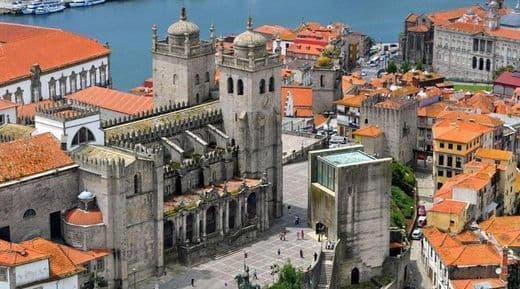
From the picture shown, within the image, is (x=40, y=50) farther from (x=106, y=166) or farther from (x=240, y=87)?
(x=106, y=166)

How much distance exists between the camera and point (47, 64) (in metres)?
80.8

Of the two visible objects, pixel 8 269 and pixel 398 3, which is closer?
pixel 8 269

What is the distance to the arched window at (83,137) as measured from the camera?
53353mm

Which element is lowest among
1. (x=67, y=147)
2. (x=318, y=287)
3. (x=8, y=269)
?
(x=318, y=287)

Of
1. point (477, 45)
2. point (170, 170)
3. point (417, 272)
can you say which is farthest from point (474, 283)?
point (477, 45)

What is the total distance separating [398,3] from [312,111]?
283ft

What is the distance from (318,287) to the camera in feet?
179

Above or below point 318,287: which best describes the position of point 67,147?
above

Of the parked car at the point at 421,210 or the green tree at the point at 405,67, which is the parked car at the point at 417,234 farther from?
the green tree at the point at 405,67

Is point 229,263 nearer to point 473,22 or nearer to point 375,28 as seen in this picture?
point 473,22

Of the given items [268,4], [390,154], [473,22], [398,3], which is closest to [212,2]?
[268,4]

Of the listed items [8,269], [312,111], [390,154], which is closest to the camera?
[8,269]

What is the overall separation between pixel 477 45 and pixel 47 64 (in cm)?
4682

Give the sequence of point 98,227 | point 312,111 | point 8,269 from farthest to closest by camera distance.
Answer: point 312,111, point 98,227, point 8,269
